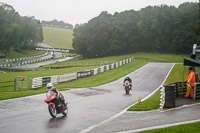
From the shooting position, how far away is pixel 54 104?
13.8 m

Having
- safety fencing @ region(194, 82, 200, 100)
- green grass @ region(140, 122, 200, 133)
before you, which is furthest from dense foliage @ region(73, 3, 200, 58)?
green grass @ region(140, 122, 200, 133)

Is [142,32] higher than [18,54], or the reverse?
[142,32]

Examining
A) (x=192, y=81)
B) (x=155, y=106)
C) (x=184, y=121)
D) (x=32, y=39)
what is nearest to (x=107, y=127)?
(x=184, y=121)

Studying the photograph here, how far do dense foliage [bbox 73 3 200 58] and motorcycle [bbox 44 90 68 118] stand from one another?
78.6 meters

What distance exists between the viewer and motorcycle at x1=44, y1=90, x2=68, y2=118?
44.3 ft

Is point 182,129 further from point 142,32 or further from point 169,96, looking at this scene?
point 142,32

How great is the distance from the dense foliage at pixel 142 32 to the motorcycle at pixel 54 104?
258 ft

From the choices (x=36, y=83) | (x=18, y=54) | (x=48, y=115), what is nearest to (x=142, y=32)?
(x=18, y=54)

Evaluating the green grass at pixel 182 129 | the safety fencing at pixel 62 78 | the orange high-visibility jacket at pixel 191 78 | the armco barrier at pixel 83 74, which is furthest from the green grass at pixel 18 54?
the green grass at pixel 182 129

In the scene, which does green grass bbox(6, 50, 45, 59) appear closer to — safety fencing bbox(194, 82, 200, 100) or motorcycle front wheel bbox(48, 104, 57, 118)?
safety fencing bbox(194, 82, 200, 100)

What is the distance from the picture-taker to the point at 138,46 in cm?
9894

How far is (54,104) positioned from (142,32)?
83.9 m

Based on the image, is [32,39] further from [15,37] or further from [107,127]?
[107,127]

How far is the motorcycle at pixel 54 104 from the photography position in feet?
44.3
